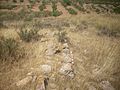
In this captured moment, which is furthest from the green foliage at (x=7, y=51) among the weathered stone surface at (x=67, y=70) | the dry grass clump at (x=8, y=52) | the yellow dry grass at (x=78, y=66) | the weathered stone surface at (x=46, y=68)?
the weathered stone surface at (x=67, y=70)

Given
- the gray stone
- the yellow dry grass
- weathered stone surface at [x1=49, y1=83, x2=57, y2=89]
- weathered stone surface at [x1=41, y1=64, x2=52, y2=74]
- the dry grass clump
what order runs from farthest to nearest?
the gray stone, the dry grass clump, weathered stone surface at [x1=41, y1=64, x2=52, y2=74], the yellow dry grass, weathered stone surface at [x1=49, y1=83, x2=57, y2=89]

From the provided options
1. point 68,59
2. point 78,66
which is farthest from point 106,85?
point 68,59

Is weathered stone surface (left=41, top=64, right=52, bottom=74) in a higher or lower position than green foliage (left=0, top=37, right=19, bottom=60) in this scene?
lower

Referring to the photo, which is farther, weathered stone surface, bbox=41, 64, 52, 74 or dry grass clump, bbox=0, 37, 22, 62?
dry grass clump, bbox=0, 37, 22, 62

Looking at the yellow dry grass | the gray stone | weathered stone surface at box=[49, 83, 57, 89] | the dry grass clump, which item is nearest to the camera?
weathered stone surface at box=[49, 83, 57, 89]

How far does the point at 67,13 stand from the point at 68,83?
9681mm

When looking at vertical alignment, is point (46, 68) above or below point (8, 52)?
below

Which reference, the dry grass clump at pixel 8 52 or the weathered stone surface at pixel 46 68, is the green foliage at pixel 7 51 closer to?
the dry grass clump at pixel 8 52

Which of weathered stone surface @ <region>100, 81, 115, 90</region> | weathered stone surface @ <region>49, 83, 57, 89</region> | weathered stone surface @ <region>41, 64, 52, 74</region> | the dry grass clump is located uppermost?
the dry grass clump

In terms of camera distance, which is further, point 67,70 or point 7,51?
point 7,51

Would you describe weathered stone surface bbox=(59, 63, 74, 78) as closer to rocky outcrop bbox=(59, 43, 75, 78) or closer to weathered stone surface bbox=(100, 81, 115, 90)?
rocky outcrop bbox=(59, 43, 75, 78)

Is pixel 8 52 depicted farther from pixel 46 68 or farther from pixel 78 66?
pixel 78 66

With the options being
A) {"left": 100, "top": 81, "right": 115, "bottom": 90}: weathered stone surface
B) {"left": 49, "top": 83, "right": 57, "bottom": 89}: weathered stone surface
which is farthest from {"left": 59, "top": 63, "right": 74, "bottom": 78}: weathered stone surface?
{"left": 100, "top": 81, "right": 115, "bottom": 90}: weathered stone surface

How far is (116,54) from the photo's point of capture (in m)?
4.20
